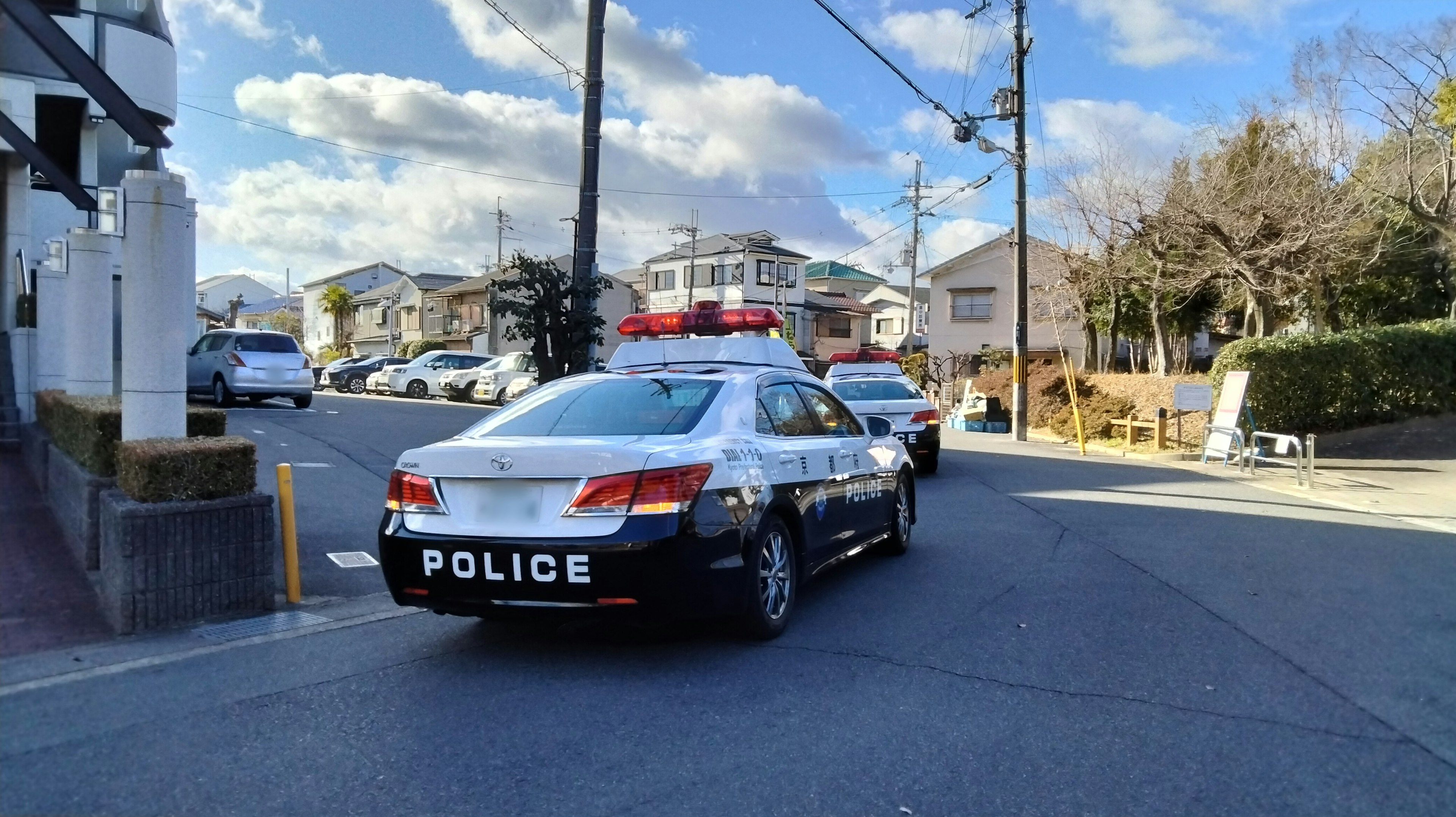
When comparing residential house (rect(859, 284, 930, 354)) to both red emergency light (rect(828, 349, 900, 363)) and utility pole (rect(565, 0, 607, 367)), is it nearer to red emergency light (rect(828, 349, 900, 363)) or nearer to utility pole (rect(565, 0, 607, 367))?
red emergency light (rect(828, 349, 900, 363))

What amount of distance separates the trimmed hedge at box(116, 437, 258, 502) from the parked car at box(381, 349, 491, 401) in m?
25.4

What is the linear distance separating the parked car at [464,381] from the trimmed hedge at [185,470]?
77.5 ft

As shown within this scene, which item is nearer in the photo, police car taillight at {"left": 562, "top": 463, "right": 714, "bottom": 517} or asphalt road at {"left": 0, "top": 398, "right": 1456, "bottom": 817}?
asphalt road at {"left": 0, "top": 398, "right": 1456, "bottom": 817}

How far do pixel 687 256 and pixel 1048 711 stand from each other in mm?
55859

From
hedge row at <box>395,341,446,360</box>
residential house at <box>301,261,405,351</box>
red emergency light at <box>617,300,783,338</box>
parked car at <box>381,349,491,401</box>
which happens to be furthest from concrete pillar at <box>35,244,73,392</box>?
residential house at <box>301,261,405,351</box>

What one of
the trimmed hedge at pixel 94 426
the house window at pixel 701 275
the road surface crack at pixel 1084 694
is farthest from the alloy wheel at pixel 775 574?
the house window at pixel 701 275

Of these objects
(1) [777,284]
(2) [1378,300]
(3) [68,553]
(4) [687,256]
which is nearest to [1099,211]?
(2) [1378,300]

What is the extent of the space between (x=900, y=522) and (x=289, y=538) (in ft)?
15.0

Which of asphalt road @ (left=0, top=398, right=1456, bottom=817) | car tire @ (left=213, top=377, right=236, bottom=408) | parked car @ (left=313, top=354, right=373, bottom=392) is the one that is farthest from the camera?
parked car @ (left=313, top=354, right=373, bottom=392)

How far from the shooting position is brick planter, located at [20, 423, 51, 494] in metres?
8.77

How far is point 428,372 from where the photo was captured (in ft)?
105

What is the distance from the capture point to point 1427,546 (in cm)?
934

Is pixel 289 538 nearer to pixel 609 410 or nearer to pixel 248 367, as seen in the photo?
pixel 609 410

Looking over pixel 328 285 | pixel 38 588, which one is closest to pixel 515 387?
pixel 38 588
